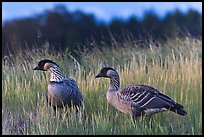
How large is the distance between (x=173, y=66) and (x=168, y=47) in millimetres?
2836

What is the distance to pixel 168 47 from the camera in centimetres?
1046

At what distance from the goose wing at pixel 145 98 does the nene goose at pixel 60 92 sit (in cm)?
63

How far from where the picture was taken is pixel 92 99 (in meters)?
6.33

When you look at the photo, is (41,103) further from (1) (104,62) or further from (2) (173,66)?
(1) (104,62)

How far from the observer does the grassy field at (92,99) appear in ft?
17.4

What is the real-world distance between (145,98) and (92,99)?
0.98 metres

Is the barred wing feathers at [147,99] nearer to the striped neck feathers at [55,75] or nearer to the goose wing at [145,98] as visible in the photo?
the goose wing at [145,98]

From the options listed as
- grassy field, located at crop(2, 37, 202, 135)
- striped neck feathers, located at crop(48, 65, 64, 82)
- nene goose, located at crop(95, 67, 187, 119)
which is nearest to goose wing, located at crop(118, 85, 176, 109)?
nene goose, located at crop(95, 67, 187, 119)

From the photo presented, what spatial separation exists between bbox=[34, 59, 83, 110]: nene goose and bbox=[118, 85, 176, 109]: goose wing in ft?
2.07

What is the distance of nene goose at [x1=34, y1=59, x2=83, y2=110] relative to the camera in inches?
233

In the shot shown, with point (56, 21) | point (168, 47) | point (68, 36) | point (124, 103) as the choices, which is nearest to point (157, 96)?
point (124, 103)

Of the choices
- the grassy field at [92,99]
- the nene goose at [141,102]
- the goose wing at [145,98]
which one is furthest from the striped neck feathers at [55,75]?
the goose wing at [145,98]

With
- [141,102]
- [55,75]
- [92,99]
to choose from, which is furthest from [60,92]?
[141,102]

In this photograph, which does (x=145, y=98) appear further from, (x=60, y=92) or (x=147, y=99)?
(x=60, y=92)
